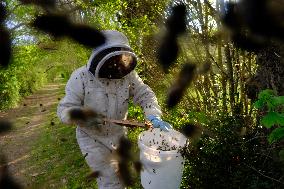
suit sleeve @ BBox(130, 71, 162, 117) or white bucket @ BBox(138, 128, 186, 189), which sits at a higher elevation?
suit sleeve @ BBox(130, 71, 162, 117)

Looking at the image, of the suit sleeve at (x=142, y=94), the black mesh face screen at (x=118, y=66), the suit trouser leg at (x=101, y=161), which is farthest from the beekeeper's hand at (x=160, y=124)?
the suit trouser leg at (x=101, y=161)

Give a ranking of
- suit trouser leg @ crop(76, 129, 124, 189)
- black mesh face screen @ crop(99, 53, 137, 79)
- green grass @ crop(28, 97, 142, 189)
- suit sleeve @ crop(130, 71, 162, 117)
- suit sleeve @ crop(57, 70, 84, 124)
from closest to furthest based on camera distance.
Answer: black mesh face screen @ crop(99, 53, 137, 79) → suit sleeve @ crop(57, 70, 84, 124) → suit trouser leg @ crop(76, 129, 124, 189) → suit sleeve @ crop(130, 71, 162, 117) → green grass @ crop(28, 97, 142, 189)

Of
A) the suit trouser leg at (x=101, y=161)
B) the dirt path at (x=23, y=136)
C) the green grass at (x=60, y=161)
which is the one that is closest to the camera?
the suit trouser leg at (x=101, y=161)

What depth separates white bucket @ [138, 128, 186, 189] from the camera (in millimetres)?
3572

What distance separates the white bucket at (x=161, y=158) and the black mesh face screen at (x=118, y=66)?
0.69 m

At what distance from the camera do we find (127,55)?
10.7 ft

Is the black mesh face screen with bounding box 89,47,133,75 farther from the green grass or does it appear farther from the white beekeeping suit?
the green grass

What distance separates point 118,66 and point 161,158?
1031 millimetres

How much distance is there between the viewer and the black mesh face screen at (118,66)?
3.26 meters

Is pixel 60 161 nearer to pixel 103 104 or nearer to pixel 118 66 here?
pixel 103 104

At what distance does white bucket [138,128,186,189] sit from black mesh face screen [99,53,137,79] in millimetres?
687

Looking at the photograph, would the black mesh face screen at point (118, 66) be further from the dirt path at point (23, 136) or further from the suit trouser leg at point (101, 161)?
the dirt path at point (23, 136)

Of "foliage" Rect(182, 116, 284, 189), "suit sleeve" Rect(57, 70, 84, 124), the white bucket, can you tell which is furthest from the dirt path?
"foliage" Rect(182, 116, 284, 189)

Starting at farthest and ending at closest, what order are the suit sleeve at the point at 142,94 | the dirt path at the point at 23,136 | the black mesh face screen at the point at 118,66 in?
1. the dirt path at the point at 23,136
2. the suit sleeve at the point at 142,94
3. the black mesh face screen at the point at 118,66
